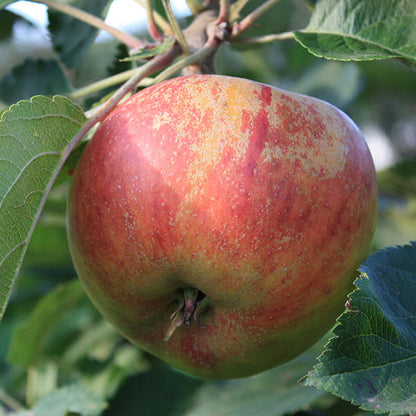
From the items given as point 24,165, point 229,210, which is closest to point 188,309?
point 229,210

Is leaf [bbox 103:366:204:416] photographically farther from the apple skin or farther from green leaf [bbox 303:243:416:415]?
green leaf [bbox 303:243:416:415]

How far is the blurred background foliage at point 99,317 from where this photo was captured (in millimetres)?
1184

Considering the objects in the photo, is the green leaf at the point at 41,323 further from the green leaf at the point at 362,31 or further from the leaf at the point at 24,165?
the green leaf at the point at 362,31

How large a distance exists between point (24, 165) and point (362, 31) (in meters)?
0.48

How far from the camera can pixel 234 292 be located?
67cm

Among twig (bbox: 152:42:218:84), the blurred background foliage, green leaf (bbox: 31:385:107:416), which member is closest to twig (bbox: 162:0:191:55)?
twig (bbox: 152:42:218:84)

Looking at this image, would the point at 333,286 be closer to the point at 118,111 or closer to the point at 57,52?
the point at 118,111

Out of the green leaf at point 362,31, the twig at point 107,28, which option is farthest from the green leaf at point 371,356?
the twig at point 107,28

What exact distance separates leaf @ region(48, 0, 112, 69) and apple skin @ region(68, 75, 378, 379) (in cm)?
45


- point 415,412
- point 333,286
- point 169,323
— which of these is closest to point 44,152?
point 169,323

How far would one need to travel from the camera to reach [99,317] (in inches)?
59.4

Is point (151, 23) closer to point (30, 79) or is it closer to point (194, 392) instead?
point (30, 79)

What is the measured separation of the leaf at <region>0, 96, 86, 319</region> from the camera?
639 millimetres

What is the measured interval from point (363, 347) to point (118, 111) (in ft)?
1.39
